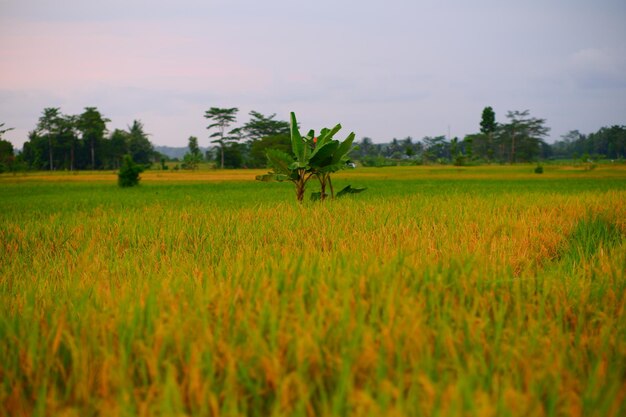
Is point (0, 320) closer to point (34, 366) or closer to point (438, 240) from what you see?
point (34, 366)

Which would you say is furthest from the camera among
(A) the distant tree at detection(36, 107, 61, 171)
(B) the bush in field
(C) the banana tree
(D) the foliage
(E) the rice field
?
(D) the foliage

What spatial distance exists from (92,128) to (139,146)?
8180 millimetres

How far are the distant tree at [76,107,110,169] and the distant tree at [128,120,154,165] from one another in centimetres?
496

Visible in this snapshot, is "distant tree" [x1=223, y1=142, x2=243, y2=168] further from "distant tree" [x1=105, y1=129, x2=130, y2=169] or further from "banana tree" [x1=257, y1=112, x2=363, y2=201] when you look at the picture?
"banana tree" [x1=257, y1=112, x2=363, y2=201]

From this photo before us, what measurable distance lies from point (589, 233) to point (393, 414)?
13.1 feet

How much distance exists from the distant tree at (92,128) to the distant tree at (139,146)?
195 inches

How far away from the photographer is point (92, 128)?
57812mm

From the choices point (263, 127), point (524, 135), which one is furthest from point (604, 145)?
point (263, 127)

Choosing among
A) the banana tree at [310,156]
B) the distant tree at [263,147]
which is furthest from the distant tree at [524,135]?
the banana tree at [310,156]

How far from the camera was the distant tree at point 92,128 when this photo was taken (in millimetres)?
58062

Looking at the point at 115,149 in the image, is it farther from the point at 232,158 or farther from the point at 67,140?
the point at 232,158

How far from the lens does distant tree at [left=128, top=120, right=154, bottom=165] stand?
6450 centimetres

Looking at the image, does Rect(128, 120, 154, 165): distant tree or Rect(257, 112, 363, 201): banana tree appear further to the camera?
Rect(128, 120, 154, 165): distant tree

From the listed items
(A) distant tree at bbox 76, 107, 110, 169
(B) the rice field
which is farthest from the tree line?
(B) the rice field
